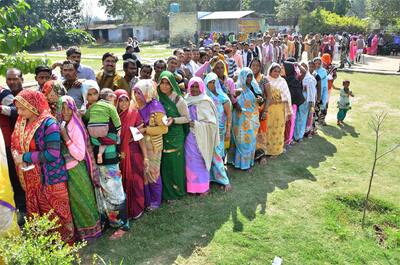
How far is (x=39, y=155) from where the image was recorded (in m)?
3.13

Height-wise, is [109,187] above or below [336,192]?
above

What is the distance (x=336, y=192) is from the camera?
4.97m

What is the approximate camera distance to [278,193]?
4953mm

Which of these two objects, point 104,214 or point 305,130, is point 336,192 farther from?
point 104,214

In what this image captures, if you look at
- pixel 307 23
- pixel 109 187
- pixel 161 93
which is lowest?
pixel 109 187

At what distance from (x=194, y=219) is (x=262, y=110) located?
2.34 meters

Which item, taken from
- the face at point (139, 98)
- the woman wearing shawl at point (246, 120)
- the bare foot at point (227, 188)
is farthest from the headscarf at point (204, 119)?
the woman wearing shawl at point (246, 120)

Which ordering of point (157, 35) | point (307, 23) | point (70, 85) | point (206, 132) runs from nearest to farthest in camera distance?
point (70, 85), point (206, 132), point (307, 23), point (157, 35)

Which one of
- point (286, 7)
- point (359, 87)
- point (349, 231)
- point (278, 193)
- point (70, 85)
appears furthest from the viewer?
point (286, 7)

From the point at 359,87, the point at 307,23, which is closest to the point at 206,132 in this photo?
the point at 359,87

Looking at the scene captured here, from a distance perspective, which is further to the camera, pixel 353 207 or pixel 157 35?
pixel 157 35

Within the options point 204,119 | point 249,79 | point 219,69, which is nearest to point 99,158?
point 204,119

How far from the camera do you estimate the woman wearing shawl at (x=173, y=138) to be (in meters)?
4.21

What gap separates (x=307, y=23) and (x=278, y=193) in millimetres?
28973
